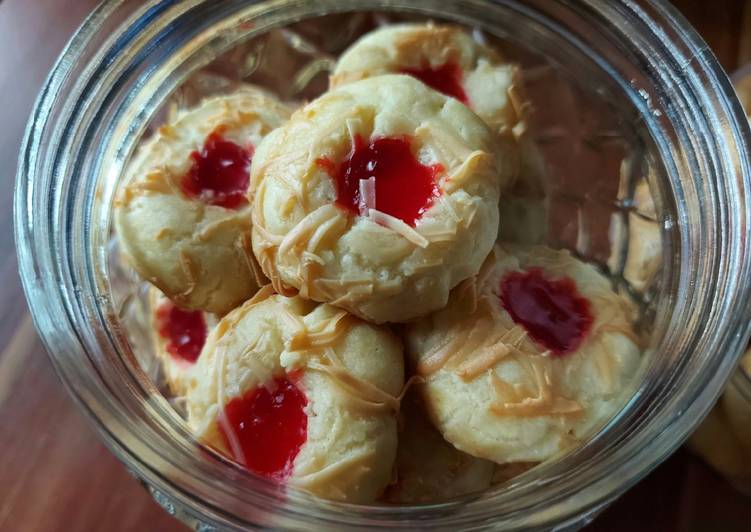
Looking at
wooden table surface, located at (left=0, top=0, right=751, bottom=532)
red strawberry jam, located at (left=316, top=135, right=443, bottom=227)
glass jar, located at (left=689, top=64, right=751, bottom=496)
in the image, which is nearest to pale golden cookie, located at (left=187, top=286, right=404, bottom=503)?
red strawberry jam, located at (left=316, top=135, right=443, bottom=227)

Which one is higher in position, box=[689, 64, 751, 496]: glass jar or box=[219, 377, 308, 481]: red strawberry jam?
box=[219, 377, 308, 481]: red strawberry jam

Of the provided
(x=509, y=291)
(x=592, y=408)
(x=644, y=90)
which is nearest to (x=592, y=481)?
(x=592, y=408)

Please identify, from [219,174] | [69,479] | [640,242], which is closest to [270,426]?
[219,174]

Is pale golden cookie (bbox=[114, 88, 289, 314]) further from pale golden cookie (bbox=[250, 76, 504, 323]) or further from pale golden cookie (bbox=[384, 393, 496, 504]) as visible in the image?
pale golden cookie (bbox=[384, 393, 496, 504])

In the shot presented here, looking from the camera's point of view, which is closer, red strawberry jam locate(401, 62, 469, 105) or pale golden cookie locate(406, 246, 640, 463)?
pale golden cookie locate(406, 246, 640, 463)

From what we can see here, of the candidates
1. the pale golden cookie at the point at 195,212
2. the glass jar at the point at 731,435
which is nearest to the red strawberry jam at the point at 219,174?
the pale golden cookie at the point at 195,212

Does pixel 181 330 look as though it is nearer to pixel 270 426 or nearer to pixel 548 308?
pixel 270 426
